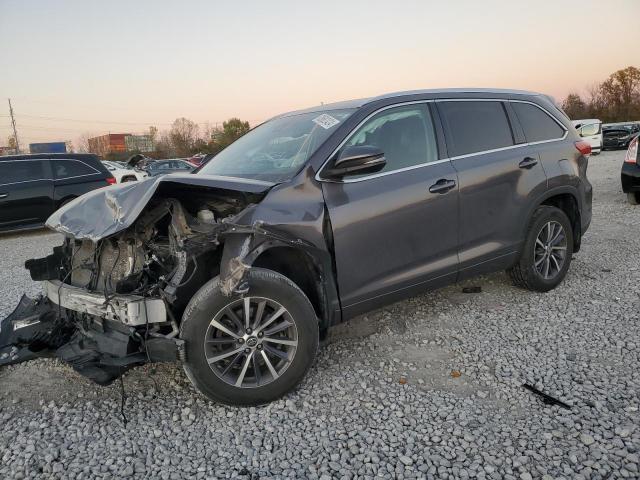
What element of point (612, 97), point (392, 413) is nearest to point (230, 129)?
point (612, 97)

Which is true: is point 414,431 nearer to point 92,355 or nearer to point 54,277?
point 92,355

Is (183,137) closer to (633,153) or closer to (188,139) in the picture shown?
(188,139)

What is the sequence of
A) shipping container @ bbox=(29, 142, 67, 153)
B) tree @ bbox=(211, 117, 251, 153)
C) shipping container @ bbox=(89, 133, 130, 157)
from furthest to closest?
shipping container @ bbox=(89, 133, 130, 157), tree @ bbox=(211, 117, 251, 153), shipping container @ bbox=(29, 142, 67, 153)

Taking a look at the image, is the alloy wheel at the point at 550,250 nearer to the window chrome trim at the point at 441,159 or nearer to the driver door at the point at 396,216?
the window chrome trim at the point at 441,159

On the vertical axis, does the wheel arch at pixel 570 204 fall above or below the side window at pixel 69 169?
below

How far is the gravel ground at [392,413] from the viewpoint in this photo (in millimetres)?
2373

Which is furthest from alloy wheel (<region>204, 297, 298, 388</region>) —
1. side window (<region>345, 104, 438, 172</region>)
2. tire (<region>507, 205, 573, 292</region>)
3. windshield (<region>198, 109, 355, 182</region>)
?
tire (<region>507, 205, 573, 292</region>)

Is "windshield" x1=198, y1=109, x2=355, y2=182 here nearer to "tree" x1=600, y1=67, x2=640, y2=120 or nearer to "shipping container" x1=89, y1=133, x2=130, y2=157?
"tree" x1=600, y1=67, x2=640, y2=120

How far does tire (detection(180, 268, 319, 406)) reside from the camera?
2.70 metres

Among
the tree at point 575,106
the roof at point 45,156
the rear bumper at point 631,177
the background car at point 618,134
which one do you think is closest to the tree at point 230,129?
the tree at point 575,106

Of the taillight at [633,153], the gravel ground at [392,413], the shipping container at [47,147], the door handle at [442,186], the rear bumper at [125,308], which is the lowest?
the gravel ground at [392,413]

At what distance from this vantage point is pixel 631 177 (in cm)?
852

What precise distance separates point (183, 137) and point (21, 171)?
6698 cm

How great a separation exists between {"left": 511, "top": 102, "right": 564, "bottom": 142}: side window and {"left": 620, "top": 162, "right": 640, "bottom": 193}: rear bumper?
16.5 feet
